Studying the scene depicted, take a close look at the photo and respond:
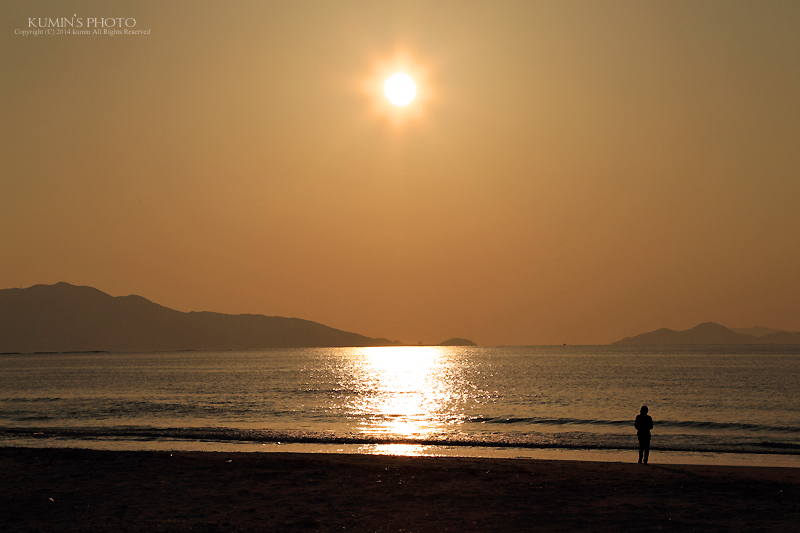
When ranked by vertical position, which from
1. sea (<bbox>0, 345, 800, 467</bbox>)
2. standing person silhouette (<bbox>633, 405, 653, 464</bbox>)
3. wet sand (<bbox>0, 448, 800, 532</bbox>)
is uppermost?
standing person silhouette (<bbox>633, 405, 653, 464</bbox>)

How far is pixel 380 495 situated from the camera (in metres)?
15.2

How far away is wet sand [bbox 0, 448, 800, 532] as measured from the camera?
12.6 meters

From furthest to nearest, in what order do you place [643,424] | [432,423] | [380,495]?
[432,423] < [643,424] < [380,495]

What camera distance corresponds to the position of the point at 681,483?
1705 centimetres

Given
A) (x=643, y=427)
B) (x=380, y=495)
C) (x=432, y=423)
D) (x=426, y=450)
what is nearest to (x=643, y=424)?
(x=643, y=427)

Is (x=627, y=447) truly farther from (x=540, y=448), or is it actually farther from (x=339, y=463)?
(x=339, y=463)

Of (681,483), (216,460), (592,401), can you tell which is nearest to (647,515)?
(681,483)

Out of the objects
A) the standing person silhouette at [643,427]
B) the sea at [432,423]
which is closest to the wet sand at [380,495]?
the standing person silhouette at [643,427]

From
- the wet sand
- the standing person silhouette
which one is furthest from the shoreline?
the wet sand

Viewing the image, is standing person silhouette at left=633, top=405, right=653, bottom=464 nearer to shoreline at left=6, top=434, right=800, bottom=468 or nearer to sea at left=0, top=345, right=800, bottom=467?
shoreline at left=6, top=434, right=800, bottom=468

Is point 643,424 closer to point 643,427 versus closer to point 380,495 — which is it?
point 643,427

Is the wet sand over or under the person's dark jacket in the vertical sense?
under

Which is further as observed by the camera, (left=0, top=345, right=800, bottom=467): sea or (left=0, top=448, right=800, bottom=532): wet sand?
(left=0, top=345, right=800, bottom=467): sea

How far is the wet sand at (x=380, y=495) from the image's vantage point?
12594mm
